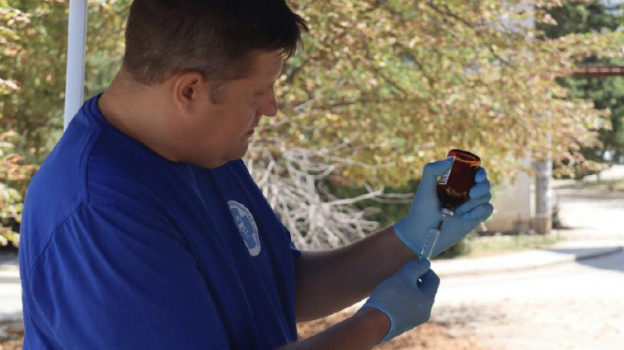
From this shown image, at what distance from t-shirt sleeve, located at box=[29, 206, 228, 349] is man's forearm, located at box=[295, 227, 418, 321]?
2.22 ft

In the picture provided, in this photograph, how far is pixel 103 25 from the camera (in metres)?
6.22

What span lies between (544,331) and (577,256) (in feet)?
14.2

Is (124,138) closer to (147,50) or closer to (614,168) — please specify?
(147,50)

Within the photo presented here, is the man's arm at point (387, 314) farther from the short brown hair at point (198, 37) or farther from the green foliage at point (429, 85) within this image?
the green foliage at point (429, 85)

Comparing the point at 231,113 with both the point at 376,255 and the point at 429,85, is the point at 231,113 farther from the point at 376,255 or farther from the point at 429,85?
the point at 429,85

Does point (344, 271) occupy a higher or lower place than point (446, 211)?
lower

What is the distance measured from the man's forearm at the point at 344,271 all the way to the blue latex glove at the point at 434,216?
0.03 meters

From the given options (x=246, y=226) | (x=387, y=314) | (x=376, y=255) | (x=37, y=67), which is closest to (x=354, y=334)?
(x=387, y=314)

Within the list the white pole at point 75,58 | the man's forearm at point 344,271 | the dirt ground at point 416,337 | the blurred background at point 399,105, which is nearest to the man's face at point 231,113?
the man's forearm at point 344,271

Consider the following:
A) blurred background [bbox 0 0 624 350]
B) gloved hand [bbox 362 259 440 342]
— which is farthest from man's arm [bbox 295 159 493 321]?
blurred background [bbox 0 0 624 350]

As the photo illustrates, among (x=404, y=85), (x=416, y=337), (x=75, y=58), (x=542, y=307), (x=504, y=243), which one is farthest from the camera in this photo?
(x=504, y=243)

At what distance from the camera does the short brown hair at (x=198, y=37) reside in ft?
4.18

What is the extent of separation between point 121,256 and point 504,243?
11700 millimetres

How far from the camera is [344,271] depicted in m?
1.91
